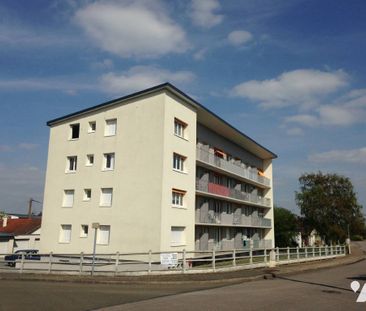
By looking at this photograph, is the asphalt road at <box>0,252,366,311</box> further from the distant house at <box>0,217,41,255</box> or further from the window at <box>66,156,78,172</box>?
the distant house at <box>0,217,41,255</box>

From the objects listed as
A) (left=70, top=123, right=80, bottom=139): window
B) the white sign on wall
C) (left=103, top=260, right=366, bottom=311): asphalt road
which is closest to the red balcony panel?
the white sign on wall

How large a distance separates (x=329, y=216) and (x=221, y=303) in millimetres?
38918

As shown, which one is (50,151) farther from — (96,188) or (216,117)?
(216,117)

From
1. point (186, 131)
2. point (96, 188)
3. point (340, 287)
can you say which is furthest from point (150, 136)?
point (340, 287)

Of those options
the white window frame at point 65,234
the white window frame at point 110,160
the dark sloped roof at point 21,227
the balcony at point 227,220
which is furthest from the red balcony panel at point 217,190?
the dark sloped roof at point 21,227

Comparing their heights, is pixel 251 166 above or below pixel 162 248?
above

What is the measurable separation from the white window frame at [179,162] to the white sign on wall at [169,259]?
5.74 meters

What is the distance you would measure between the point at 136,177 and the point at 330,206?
1132 inches

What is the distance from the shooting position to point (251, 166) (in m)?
45.0

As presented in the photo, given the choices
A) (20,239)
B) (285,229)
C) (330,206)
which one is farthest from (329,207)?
(20,239)

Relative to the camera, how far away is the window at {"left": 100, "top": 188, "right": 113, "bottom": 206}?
2658 centimetres

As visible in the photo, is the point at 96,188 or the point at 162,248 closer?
the point at 162,248

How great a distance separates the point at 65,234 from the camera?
92.7 feet

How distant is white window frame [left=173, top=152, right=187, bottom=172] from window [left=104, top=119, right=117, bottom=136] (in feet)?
15.2
